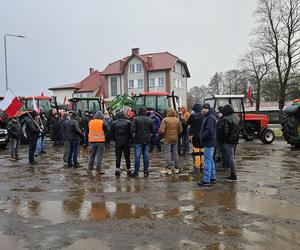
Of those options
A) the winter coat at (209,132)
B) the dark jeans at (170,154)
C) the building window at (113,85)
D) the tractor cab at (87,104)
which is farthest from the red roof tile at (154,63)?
the winter coat at (209,132)

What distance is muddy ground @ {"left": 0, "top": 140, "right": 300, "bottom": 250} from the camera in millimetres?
4906

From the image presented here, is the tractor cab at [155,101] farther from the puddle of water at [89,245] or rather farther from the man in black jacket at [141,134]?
the puddle of water at [89,245]

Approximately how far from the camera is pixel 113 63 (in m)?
59.6

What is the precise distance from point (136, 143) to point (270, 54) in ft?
110

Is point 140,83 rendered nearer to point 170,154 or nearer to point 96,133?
point 96,133

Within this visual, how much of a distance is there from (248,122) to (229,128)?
11797 millimetres

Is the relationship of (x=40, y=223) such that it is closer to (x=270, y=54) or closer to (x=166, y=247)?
(x=166, y=247)

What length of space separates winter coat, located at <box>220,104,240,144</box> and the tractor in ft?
28.5

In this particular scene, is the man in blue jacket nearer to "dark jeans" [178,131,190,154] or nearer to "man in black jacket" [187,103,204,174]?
"man in black jacket" [187,103,204,174]

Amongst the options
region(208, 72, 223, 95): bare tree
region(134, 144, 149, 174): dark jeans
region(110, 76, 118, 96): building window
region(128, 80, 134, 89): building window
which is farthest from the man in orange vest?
region(208, 72, 223, 95): bare tree

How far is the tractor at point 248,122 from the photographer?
1770cm

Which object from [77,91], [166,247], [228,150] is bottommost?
[166,247]

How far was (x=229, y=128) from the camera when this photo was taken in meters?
8.81

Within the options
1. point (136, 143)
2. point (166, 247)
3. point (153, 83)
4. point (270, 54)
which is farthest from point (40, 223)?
point (153, 83)
